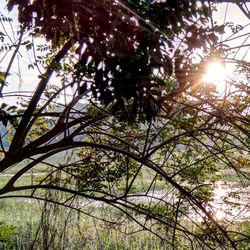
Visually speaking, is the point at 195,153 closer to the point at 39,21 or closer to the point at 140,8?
the point at 39,21

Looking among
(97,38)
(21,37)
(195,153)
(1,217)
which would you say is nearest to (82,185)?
(195,153)

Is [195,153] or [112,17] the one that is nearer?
[112,17]

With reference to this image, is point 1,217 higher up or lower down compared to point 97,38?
higher up

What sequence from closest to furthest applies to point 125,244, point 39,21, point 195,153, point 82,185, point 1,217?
point 39,21 → point 82,185 → point 195,153 → point 125,244 → point 1,217

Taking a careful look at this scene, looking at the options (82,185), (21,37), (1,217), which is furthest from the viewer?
(1,217)

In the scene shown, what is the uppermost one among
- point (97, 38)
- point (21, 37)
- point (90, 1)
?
point (21, 37)

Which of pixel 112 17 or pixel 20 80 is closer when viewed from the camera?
pixel 112 17

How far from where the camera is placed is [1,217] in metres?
5.88

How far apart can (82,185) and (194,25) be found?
157 centimetres

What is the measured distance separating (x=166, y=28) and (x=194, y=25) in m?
0.12

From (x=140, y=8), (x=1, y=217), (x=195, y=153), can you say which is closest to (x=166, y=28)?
(x=140, y=8)

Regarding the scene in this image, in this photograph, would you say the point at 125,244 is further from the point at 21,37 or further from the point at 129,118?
the point at 129,118

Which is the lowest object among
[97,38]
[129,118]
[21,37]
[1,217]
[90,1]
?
[129,118]

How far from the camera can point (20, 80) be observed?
191cm
